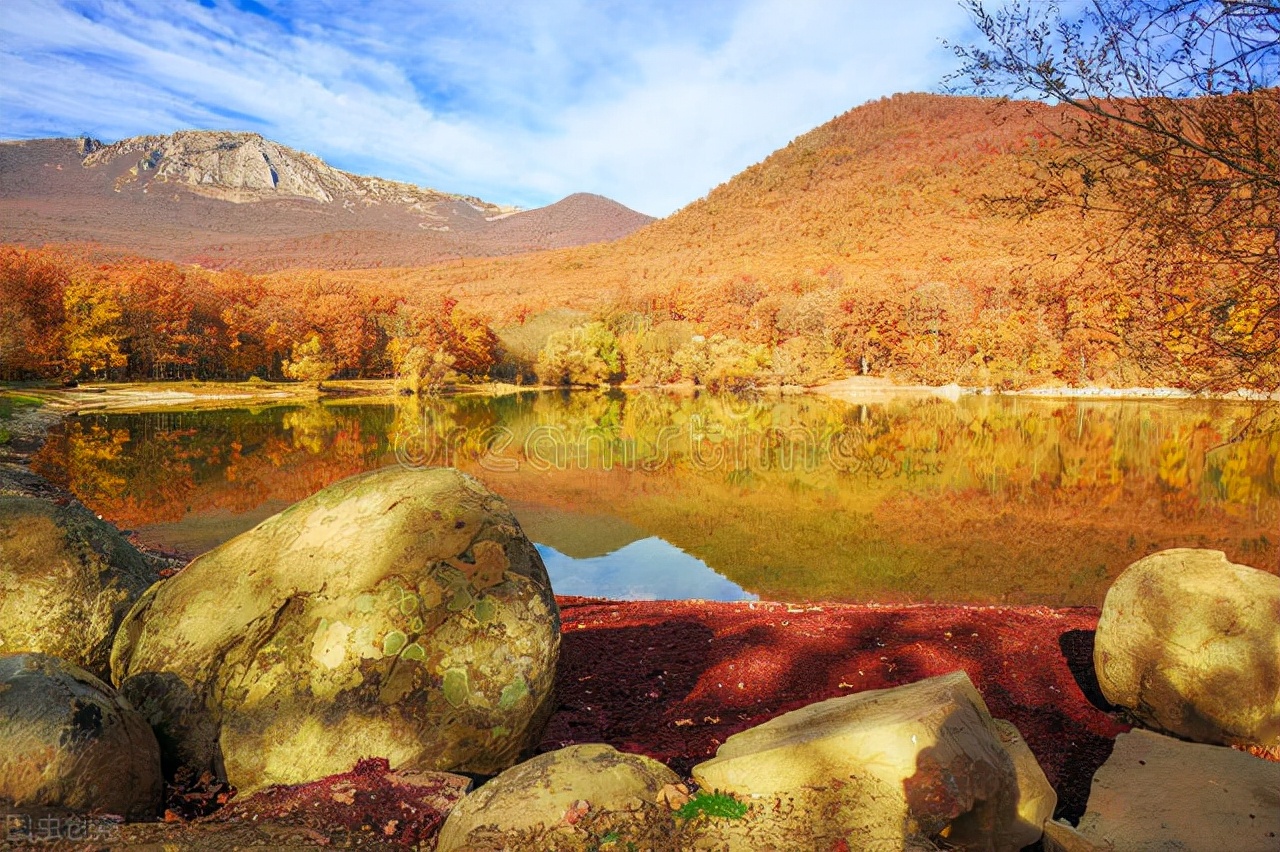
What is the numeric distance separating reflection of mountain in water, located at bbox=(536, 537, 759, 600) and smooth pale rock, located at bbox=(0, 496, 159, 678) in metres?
7.72

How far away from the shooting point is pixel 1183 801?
4266 millimetres

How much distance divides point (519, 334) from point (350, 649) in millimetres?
95090

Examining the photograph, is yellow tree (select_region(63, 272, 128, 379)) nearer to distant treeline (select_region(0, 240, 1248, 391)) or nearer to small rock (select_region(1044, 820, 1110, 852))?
distant treeline (select_region(0, 240, 1248, 391))

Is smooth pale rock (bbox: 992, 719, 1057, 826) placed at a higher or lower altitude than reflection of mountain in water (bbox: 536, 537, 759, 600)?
higher

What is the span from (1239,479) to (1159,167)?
2110 centimetres

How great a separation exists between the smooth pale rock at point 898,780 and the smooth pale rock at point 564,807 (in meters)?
0.45

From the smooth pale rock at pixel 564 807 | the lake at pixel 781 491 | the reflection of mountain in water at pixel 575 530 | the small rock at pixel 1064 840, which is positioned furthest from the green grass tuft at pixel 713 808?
the reflection of mountain in water at pixel 575 530

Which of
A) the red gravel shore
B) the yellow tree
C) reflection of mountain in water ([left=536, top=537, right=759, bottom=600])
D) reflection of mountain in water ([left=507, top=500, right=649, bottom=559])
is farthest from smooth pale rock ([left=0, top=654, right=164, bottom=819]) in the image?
the yellow tree

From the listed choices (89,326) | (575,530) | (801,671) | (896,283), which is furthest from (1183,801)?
(896,283)

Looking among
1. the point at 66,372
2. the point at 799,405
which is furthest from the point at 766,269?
the point at 66,372

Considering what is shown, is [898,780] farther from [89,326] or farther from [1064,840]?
[89,326]

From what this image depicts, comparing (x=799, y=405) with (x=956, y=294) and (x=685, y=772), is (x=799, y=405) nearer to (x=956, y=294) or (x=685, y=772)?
(x=956, y=294)

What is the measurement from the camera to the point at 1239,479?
71.4 feet

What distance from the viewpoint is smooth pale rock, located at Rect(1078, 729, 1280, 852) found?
12.8 ft
